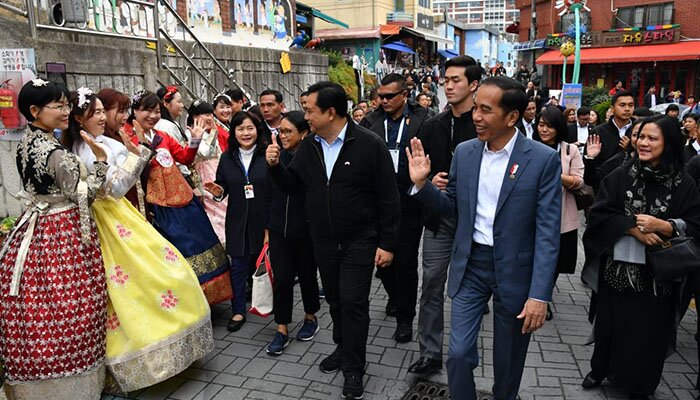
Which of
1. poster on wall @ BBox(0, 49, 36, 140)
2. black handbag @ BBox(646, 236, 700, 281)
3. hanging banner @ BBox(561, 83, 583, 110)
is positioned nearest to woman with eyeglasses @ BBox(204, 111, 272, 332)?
poster on wall @ BBox(0, 49, 36, 140)

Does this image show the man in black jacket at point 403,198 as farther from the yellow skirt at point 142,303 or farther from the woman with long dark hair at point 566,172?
the yellow skirt at point 142,303

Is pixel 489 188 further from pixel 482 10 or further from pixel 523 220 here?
pixel 482 10

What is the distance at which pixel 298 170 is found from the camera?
3.95 m

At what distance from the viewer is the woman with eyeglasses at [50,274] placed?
338 centimetres

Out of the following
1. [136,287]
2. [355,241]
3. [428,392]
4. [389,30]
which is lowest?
[428,392]

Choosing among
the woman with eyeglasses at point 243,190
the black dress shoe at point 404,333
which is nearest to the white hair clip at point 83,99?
the woman with eyeglasses at point 243,190

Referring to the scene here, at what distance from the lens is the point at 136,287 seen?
3699 millimetres

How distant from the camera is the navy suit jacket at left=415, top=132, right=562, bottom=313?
2.93m

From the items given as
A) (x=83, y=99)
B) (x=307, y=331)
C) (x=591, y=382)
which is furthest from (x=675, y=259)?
(x=83, y=99)

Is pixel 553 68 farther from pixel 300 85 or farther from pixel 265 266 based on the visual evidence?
pixel 265 266

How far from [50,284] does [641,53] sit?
94.5 feet

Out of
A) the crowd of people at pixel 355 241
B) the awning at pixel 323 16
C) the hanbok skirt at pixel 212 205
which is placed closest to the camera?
the crowd of people at pixel 355 241

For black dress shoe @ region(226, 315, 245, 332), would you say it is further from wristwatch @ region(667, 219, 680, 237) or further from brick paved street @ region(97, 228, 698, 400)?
wristwatch @ region(667, 219, 680, 237)

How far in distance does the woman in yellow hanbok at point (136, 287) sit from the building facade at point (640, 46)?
84.4 ft
